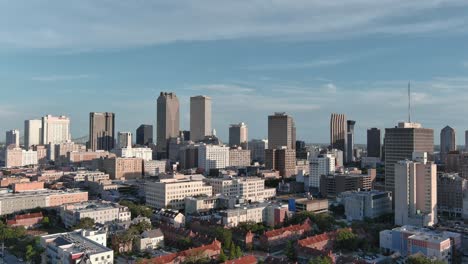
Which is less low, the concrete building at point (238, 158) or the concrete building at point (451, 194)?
the concrete building at point (238, 158)

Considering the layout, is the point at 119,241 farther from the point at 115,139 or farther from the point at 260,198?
the point at 115,139

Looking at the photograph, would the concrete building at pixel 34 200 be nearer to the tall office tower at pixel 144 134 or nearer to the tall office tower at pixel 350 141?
the tall office tower at pixel 350 141

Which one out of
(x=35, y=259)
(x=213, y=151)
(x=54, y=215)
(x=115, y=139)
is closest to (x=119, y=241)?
(x=35, y=259)

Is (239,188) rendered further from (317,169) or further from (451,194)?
(451,194)

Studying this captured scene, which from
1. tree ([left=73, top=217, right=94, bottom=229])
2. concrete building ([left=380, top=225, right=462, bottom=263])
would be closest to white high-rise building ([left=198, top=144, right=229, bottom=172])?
tree ([left=73, top=217, right=94, bottom=229])

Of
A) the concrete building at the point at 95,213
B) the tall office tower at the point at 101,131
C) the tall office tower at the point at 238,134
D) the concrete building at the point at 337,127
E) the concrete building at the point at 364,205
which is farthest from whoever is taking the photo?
the tall office tower at the point at 238,134

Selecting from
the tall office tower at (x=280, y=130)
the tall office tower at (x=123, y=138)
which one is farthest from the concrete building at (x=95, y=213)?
the tall office tower at (x=123, y=138)

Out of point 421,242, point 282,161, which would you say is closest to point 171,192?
point 421,242
